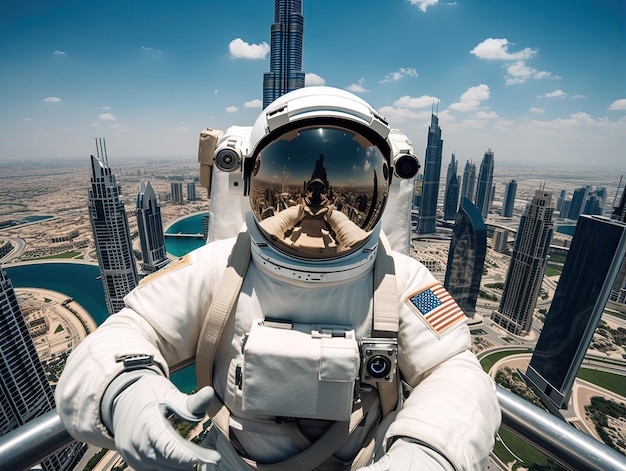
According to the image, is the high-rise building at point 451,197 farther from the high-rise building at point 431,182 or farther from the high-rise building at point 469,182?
the high-rise building at point 469,182

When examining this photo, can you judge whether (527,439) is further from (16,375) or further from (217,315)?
(16,375)

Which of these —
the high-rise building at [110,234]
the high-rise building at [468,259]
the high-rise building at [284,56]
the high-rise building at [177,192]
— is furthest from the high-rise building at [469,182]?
the high-rise building at [110,234]

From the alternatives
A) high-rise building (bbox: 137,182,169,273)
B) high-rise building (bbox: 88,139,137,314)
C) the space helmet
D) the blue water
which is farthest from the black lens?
high-rise building (bbox: 137,182,169,273)

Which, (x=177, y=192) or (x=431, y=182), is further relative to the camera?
(x=177, y=192)

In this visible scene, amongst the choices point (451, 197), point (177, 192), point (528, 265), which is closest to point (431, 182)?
point (451, 197)

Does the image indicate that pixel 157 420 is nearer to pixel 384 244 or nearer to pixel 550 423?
pixel 384 244

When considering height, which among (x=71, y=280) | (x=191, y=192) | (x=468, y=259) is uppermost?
(x=191, y=192)
